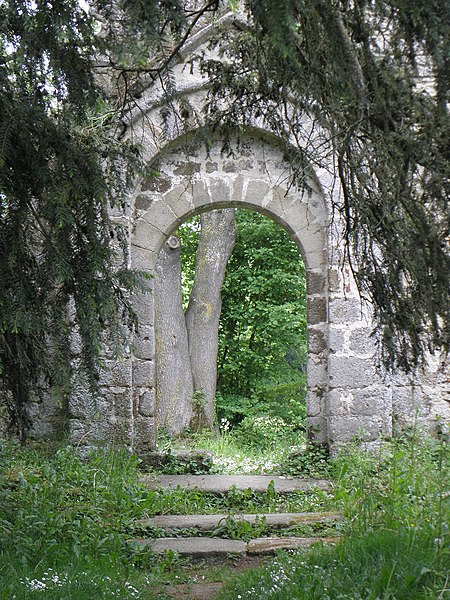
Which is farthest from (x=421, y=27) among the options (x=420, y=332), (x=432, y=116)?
(x=420, y=332)

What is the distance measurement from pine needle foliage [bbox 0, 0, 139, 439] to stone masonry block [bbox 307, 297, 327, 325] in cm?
338

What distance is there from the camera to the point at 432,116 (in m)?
2.70

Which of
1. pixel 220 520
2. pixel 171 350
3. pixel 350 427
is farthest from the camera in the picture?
pixel 171 350


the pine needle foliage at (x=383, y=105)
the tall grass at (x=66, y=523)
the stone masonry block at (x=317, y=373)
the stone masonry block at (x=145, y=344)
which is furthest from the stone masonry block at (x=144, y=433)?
the pine needle foliage at (x=383, y=105)

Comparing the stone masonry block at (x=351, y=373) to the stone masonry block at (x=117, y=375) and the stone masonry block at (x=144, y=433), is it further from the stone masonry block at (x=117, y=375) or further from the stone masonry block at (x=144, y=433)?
the stone masonry block at (x=117, y=375)

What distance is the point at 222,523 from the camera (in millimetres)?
5070

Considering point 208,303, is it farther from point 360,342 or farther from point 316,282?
point 360,342

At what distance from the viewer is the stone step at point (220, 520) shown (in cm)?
495

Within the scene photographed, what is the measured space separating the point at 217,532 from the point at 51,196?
2.74m

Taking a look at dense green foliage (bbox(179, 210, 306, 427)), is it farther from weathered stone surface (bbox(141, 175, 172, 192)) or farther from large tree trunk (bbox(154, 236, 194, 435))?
weathered stone surface (bbox(141, 175, 172, 192))

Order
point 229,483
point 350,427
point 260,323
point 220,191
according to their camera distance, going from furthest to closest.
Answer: point 260,323 → point 220,191 → point 350,427 → point 229,483

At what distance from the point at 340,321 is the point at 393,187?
3.77m

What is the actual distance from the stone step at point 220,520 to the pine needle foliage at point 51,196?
177 cm

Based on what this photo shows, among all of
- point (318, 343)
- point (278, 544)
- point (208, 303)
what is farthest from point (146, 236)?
point (208, 303)
